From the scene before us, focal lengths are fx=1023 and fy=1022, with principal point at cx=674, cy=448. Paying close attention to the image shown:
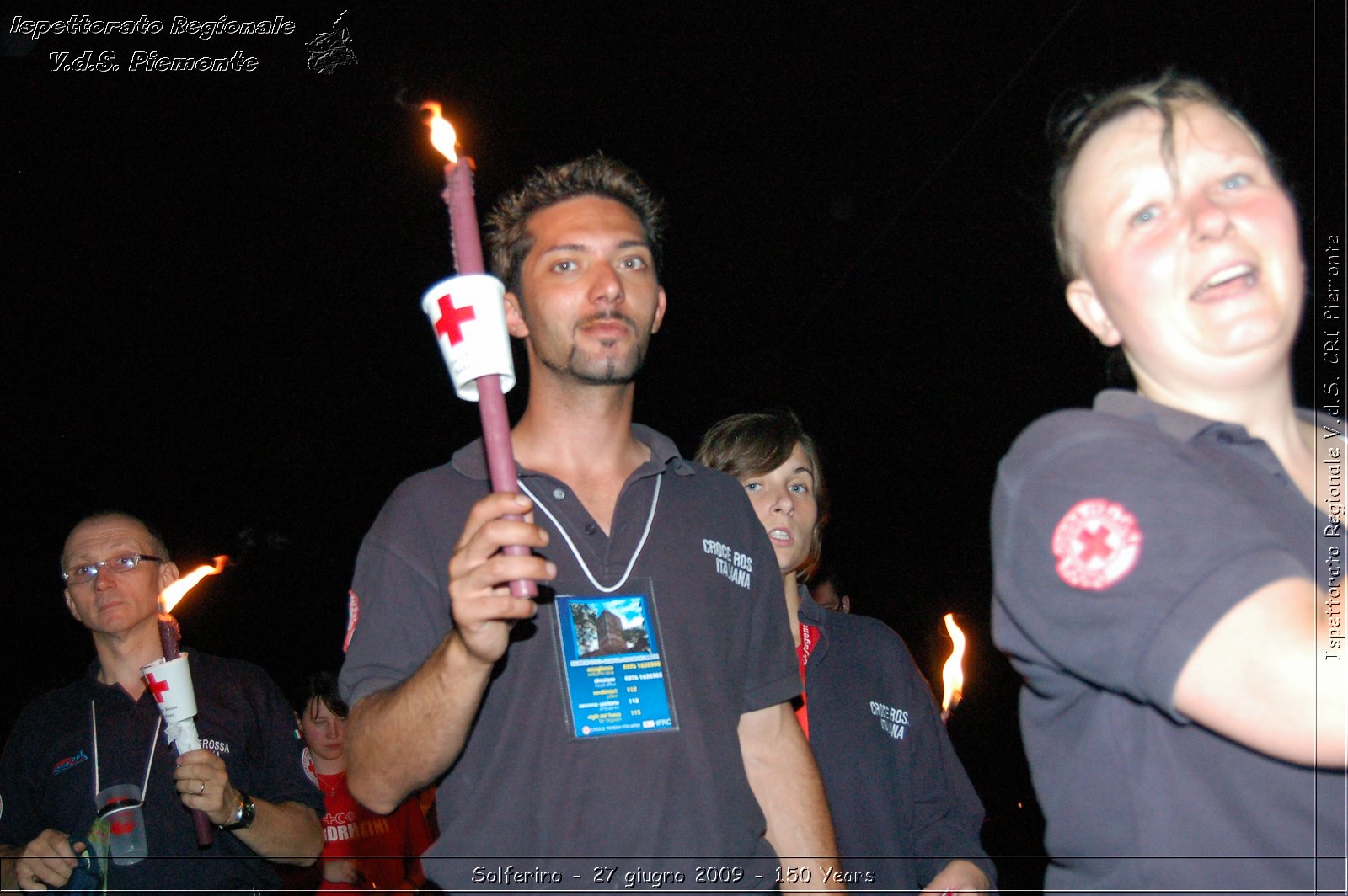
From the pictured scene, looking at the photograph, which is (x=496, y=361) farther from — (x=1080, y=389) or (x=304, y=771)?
(x=1080, y=389)

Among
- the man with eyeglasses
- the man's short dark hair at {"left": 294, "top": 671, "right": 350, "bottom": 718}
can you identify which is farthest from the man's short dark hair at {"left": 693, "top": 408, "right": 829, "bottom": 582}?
the man's short dark hair at {"left": 294, "top": 671, "right": 350, "bottom": 718}

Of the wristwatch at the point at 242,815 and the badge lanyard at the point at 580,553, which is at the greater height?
the badge lanyard at the point at 580,553

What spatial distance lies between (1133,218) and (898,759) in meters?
2.35

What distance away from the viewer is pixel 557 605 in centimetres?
253

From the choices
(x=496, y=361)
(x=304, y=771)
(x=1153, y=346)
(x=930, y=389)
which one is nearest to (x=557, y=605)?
(x=496, y=361)

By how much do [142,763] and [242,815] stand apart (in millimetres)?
482

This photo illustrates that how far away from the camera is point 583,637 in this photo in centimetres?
250

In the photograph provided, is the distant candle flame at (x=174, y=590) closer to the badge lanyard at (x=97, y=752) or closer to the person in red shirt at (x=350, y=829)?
the badge lanyard at (x=97, y=752)

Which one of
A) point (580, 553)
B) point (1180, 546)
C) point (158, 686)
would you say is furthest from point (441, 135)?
point (158, 686)

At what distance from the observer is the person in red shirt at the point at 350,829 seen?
208 inches

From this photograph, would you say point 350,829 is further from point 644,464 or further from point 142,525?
point 644,464

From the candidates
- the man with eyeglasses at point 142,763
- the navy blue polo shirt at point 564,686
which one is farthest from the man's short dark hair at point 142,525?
the navy blue polo shirt at point 564,686

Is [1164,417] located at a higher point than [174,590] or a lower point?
higher

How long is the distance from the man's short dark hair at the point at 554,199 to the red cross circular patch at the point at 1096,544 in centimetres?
195
